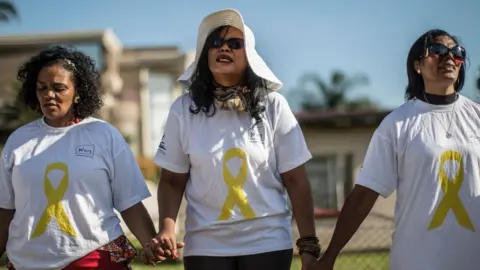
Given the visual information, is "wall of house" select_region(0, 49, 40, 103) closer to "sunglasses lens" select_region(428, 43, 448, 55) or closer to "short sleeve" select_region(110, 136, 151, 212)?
"short sleeve" select_region(110, 136, 151, 212)

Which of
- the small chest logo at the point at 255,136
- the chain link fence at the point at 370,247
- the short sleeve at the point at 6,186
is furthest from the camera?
the chain link fence at the point at 370,247

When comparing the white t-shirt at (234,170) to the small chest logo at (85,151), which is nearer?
the white t-shirt at (234,170)

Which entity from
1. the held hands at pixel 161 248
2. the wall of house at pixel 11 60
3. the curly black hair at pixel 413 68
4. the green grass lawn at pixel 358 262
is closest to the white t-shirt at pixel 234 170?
the held hands at pixel 161 248

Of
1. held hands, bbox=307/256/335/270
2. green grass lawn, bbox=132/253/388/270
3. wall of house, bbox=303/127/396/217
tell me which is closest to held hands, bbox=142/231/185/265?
held hands, bbox=307/256/335/270

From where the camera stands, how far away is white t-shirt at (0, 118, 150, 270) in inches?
153

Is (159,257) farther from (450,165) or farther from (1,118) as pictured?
(1,118)

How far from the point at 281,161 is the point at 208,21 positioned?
0.80 metres

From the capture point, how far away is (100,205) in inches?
157

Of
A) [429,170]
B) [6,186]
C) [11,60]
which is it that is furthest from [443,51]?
[11,60]

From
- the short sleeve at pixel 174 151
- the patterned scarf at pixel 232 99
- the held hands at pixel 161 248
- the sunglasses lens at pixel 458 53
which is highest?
the sunglasses lens at pixel 458 53

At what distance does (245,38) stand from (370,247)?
619 cm

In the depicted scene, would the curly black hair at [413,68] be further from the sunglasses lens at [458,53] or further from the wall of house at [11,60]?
the wall of house at [11,60]

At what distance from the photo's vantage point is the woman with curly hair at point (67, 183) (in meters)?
3.90

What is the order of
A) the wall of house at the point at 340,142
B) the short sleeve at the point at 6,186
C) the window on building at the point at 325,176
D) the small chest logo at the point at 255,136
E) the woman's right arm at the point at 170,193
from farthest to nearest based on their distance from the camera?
1. the window on building at the point at 325,176
2. the wall of house at the point at 340,142
3. the short sleeve at the point at 6,186
4. the woman's right arm at the point at 170,193
5. the small chest logo at the point at 255,136
